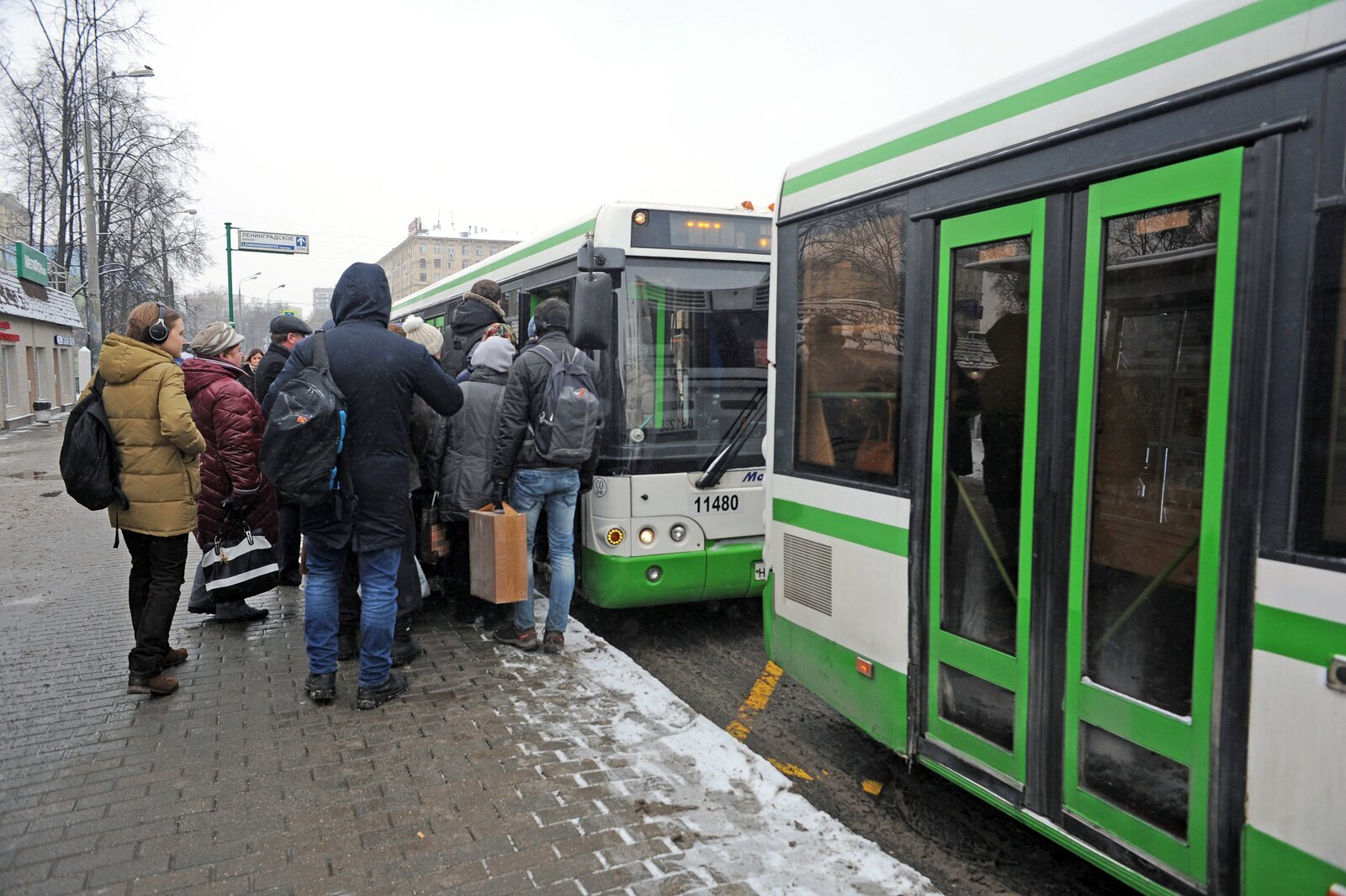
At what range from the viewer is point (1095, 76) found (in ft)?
9.45

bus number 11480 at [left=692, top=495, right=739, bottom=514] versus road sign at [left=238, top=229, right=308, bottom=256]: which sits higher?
road sign at [left=238, top=229, right=308, bottom=256]

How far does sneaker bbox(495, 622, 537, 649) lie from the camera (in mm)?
5641

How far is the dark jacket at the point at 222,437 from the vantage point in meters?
5.48

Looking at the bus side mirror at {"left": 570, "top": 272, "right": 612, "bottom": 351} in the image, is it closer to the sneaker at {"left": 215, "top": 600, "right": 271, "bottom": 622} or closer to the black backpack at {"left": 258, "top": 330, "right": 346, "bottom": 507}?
the black backpack at {"left": 258, "top": 330, "right": 346, "bottom": 507}

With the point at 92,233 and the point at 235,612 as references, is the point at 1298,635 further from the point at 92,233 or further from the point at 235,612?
the point at 92,233

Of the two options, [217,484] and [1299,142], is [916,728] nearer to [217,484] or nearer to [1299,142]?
[1299,142]

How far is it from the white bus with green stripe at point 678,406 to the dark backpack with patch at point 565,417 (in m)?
0.48

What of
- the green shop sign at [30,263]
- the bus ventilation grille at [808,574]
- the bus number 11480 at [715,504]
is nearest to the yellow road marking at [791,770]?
the bus ventilation grille at [808,574]

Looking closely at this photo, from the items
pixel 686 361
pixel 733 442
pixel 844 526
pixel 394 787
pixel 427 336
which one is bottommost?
pixel 394 787

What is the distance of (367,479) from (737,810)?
2404 millimetres

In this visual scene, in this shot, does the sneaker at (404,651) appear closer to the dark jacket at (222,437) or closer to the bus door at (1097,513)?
the dark jacket at (222,437)

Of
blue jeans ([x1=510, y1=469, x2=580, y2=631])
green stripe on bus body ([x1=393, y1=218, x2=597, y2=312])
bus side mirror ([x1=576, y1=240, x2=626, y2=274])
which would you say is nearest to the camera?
blue jeans ([x1=510, y1=469, x2=580, y2=631])

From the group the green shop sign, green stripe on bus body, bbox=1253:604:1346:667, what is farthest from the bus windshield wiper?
the green shop sign

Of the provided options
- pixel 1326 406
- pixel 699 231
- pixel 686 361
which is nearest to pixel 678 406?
pixel 686 361
